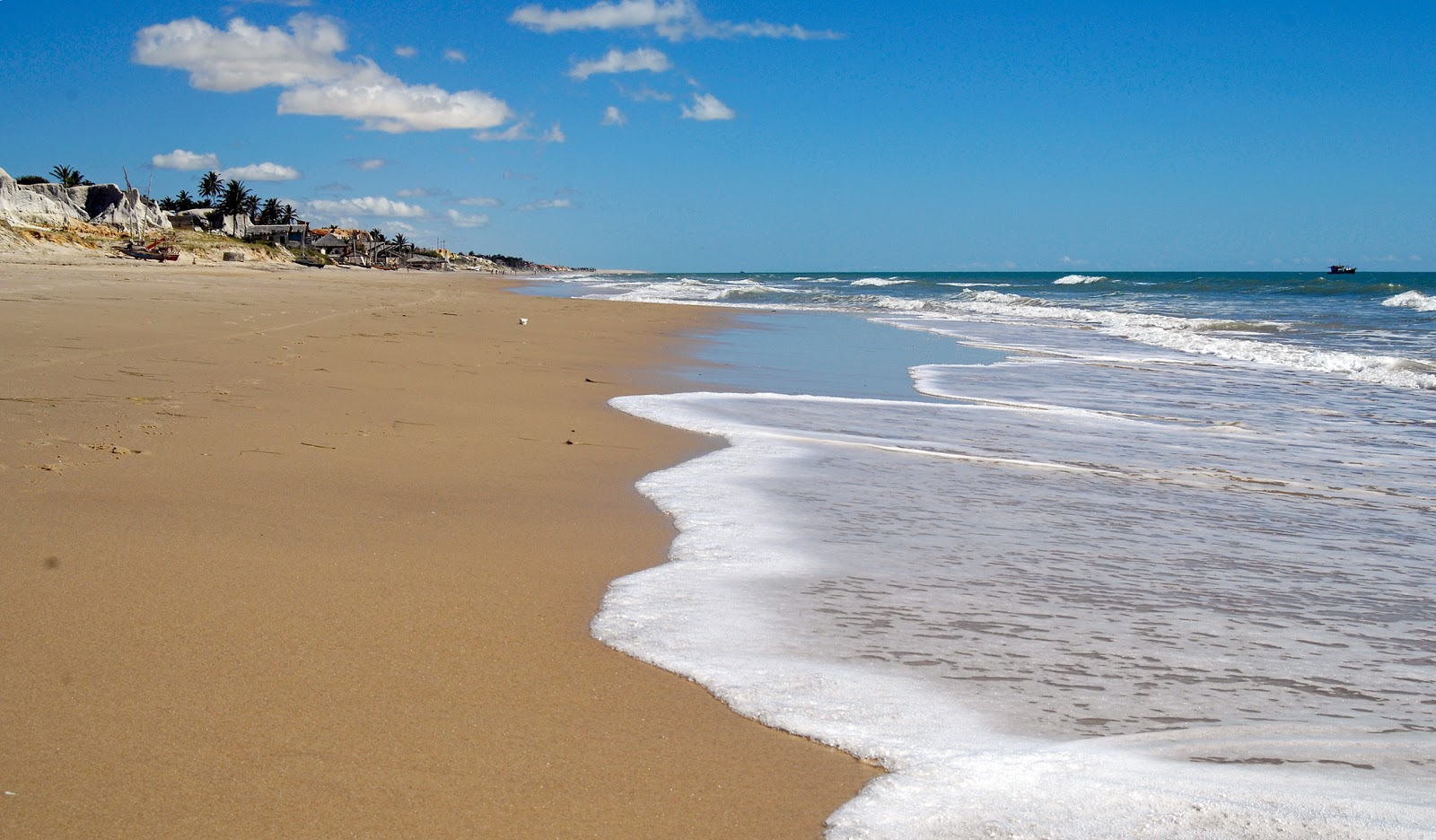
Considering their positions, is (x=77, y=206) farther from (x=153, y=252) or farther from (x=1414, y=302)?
(x=1414, y=302)

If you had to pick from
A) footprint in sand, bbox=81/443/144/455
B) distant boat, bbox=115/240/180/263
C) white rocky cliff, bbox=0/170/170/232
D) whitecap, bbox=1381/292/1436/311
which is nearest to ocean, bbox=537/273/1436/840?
footprint in sand, bbox=81/443/144/455

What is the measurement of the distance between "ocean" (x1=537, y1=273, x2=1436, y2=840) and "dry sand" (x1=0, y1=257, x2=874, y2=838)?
26 centimetres

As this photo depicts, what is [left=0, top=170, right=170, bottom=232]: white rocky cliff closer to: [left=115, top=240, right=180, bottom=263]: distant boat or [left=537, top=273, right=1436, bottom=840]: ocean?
[left=115, top=240, right=180, bottom=263]: distant boat

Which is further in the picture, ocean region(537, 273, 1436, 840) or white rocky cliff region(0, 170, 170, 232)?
white rocky cliff region(0, 170, 170, 232)

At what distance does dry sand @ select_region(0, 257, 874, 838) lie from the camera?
78.8 inches

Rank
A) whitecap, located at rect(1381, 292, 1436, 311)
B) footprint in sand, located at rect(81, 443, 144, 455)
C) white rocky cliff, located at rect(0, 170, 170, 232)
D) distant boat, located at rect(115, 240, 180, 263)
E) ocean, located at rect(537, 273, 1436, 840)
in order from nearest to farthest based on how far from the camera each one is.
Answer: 1. ocean, located at rect(537, 273, 1436, 840)
2. footprint in sand, located at rect(81, 443, 144, 455)
3. whitecap, located at rect(1381, 292, 1436, 311)
4. distant boat, located at rect(115, 240, 180, 263)
5. white rocky cliff, located at rect(0, 170, 170, 232)

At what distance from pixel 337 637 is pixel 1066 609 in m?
2.28

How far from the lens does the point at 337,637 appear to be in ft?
9.14

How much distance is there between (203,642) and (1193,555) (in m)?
3.62

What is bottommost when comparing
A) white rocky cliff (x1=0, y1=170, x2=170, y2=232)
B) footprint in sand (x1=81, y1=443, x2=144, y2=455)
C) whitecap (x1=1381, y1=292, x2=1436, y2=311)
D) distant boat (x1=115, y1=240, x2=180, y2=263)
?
footprint in sand (x1=81, y1=443, x2=144, y2=455)

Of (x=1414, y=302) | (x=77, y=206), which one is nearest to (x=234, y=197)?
(x=77, y=206)

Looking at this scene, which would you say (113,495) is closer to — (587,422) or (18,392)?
(18,392)

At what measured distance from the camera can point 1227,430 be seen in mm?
7852

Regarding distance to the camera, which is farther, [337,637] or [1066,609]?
[1066,609]
